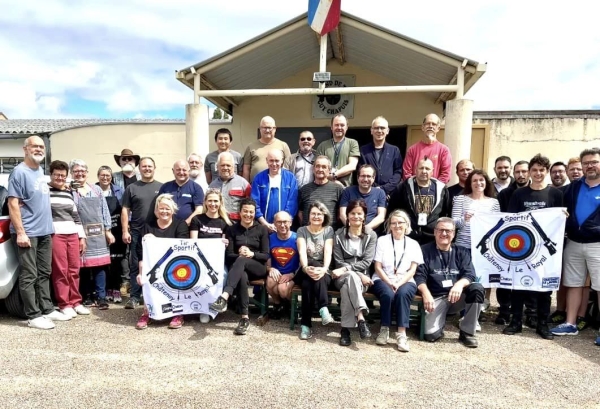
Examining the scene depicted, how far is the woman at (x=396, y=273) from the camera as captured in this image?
A: 3.99 meters

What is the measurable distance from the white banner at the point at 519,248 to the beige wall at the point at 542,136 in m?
5.71

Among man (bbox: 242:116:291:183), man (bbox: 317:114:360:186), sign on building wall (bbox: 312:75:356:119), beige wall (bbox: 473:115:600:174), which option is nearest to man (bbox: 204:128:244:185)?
man (bbox: 242:116:291:183)

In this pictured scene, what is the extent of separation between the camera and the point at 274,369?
3.36 metres

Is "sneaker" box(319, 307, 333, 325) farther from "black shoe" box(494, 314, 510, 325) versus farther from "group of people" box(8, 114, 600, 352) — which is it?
"black shoe" box(494, 314, 510, 325)

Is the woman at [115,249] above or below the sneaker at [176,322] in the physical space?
above

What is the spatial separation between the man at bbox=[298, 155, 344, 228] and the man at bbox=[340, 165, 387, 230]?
0.10 meters

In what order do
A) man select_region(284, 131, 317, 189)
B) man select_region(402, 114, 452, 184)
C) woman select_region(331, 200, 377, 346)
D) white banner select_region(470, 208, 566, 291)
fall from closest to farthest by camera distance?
woman select_region(331, 200, 377, 346), white banner select_region(470, 208, 566, 291), man select_region(402, 114, 452, 184), man select_region(284, 131, 317, 189)

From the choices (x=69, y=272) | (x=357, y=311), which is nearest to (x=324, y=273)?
(x=357, y=311)

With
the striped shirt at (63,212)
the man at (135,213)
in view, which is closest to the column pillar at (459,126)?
the man at (135,213)

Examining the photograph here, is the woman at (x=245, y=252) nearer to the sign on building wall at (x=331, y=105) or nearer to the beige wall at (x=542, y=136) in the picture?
the sign on building wall at (x=331, y=105)

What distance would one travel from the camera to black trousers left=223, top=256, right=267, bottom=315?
170 inches

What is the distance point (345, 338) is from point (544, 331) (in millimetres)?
2095

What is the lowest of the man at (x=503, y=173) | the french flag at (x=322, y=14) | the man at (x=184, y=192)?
the man at (x=184, y=192)

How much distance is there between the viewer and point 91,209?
4.98 metres
